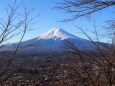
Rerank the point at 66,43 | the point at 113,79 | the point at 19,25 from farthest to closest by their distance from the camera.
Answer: the point at 66,43, the point at 113,79, the point at 19,25

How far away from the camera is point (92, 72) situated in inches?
512

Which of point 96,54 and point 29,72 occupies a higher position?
point 96,54

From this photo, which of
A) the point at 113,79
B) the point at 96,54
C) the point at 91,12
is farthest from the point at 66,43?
the point at 91,12

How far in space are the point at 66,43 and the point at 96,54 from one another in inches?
45.1

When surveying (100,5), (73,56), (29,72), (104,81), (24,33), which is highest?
(100,5)

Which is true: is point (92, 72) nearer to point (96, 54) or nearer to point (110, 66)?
point (96, 54)

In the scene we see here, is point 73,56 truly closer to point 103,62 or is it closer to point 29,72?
point 103,62

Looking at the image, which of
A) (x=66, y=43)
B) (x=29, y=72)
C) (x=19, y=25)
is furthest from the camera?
(x=29, y=72)

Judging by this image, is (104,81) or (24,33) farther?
(104,81)

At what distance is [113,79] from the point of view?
33.5 feet

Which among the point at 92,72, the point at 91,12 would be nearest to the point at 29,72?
the point at 92,72

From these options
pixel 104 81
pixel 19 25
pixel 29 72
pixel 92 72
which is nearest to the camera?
pixel 19 25

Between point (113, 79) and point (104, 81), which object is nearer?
point (113, 79)

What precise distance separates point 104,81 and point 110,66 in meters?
1.86
